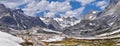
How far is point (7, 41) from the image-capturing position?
917 inches

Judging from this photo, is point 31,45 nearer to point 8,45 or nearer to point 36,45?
point 36,45

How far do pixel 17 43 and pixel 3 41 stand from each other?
2.83 metres

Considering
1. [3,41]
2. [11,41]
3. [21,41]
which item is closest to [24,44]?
[21,41]

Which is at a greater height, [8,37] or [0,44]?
[8,37]

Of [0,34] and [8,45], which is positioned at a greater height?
[0,34]

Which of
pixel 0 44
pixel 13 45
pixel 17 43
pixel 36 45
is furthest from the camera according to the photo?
pixel 36 45

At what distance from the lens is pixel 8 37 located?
2506 centimetres

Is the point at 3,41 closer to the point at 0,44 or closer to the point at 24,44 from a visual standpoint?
the point at 0,44

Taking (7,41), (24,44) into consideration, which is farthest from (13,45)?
Result: (24,44)

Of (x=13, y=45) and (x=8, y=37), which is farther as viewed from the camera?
(x=8, y=37)

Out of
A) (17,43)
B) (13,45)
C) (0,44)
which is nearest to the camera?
(0,44)

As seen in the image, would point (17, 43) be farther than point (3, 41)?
Yes

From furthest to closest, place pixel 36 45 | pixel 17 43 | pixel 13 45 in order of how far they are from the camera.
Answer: pixel 36 45, pixel 17 43, pixel 13 45

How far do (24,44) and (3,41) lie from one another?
378cm
